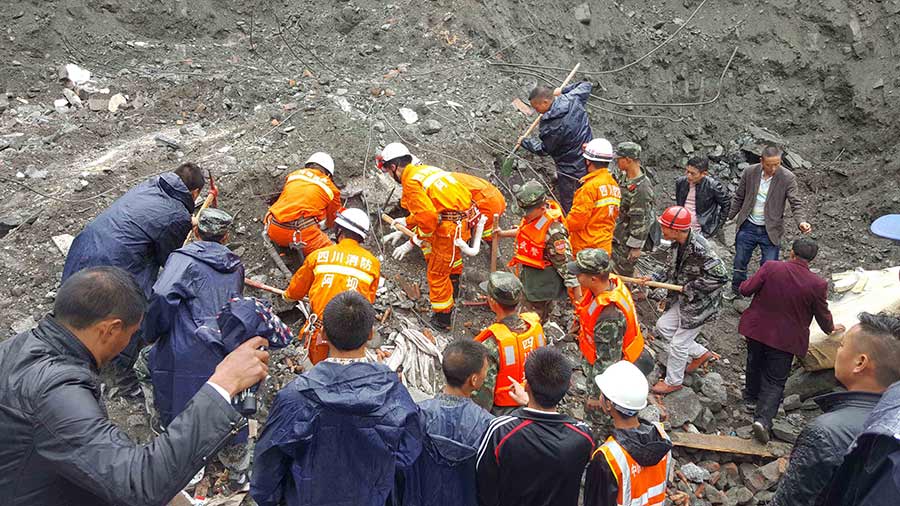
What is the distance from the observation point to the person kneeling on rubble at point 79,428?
6.43 ft

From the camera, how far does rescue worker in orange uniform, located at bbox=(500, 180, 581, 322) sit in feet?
16.9

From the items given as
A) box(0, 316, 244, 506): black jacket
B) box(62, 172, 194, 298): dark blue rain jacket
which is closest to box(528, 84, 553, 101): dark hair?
box(62, 172, 194, 298): dark blue rain jacket

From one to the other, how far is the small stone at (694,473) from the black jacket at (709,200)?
3.34 metres

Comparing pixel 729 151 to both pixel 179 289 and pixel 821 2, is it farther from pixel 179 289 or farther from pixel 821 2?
pixel 179 289

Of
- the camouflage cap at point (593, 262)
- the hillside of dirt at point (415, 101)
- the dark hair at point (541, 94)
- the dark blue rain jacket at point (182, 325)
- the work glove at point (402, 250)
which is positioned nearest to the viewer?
the dark blue rain jacket at point (182, 325)

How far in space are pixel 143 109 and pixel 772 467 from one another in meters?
8.36

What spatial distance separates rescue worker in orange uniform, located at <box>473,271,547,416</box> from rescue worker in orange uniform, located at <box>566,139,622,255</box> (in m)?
2.18

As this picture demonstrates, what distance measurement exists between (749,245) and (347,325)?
5.83 meters

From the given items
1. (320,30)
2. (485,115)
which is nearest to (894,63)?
(485,115)

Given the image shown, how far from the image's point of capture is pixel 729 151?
10328 millimetres

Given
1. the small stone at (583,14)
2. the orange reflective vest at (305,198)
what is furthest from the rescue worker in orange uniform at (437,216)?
the small stone at (583,14)

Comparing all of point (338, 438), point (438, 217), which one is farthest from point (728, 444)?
point (338, 438)

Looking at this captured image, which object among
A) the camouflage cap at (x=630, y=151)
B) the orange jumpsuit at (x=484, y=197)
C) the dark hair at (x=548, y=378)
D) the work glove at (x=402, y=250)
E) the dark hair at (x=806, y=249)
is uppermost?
the dark hair at (x=548, y=378)

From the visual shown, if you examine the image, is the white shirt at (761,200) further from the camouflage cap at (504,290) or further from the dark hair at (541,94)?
the camouflage cap at (504,290)
